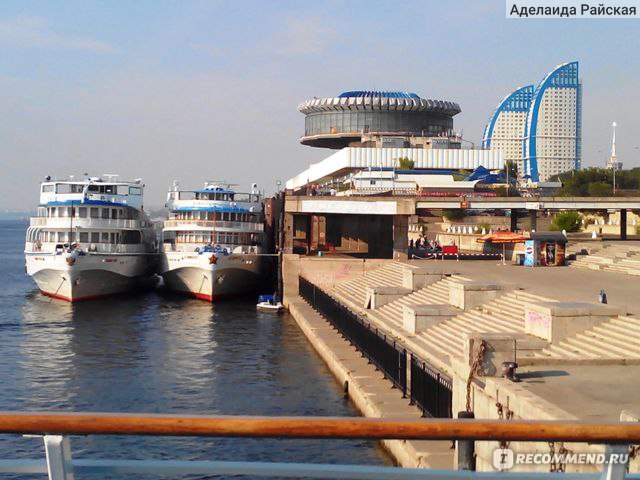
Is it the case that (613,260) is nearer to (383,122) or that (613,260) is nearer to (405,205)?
(405,205)

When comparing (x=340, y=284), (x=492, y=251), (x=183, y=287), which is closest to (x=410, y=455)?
(x=340, y=284)

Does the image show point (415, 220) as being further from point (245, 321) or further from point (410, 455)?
point (410, 455)

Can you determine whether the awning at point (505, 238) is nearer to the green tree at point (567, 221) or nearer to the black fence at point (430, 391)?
the green tree at point (567, 221)

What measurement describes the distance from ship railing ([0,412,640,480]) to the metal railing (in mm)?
18715

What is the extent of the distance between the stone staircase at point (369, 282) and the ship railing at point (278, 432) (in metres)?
39.4

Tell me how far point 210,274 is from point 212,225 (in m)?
5.28

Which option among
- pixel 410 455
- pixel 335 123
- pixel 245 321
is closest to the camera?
pixel 410 455

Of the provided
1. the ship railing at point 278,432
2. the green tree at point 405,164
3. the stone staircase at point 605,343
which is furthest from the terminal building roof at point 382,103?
the ship railing at point 278,432

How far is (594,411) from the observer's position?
1426 centimetres

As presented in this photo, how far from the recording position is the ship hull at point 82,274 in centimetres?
5603

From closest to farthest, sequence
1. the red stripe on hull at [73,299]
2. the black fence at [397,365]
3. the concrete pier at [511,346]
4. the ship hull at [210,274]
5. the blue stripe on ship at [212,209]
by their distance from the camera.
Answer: the concrete pier at [511,346]
the black fence at [397,365]
the red stripe on hull at [73,299]
the ship hull at [210,274]
the blue stripe on ship at [212,209]

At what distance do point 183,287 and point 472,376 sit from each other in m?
45.2

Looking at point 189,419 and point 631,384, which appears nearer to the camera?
point 189,419

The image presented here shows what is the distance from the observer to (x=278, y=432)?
403 centimetres
